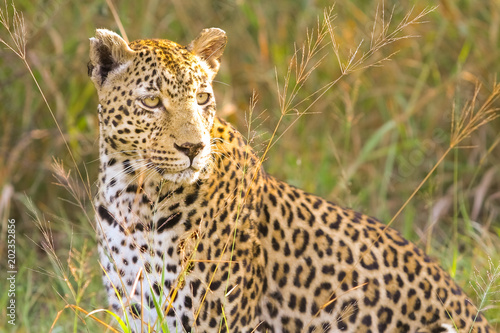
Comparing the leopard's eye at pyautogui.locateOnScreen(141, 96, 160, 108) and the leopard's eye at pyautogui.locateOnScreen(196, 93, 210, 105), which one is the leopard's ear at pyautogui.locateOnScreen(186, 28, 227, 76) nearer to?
the leopard's eye at pyautogui.locateOnScreen(196, 93, 210, 105)

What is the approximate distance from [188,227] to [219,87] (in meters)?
4.37

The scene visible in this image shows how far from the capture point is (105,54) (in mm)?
4176

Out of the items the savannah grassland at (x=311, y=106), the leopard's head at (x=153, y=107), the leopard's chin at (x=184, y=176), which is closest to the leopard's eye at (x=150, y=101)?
the leopard's head at (x=153, y=107)

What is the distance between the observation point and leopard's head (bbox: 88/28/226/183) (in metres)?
3.97

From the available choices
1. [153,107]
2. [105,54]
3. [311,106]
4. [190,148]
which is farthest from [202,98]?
[311,106]

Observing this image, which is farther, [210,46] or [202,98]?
[210,46]

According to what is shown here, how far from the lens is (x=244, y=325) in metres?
4.23

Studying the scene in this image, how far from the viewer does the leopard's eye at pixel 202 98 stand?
13.8 ft

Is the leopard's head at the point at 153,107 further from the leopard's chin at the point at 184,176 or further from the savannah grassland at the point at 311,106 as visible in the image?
the savannah grassland at the point at 311,106

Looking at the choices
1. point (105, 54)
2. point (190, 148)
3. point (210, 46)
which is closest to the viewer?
point (190, 148)

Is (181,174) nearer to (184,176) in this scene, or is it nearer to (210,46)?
(184,176)

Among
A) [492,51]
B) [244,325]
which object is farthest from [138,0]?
[244,325]

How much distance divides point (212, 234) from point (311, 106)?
4000 mm

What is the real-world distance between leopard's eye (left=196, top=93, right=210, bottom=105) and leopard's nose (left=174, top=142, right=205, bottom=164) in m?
0.35
